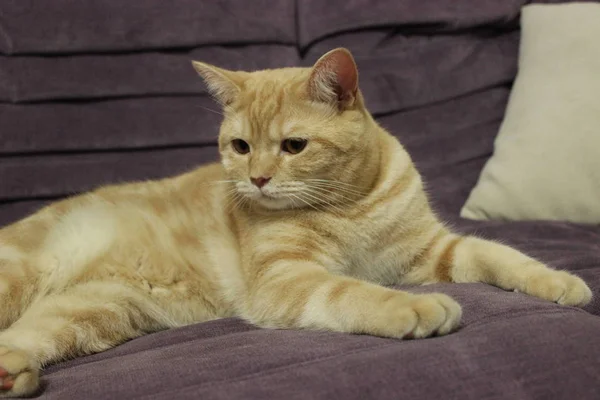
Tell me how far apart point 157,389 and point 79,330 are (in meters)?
0.46

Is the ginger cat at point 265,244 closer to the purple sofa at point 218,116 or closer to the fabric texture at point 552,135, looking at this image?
the purple sofa at point 218,116

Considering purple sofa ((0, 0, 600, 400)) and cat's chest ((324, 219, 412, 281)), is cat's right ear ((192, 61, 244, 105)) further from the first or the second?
purple sofa ((0, 0, 600, 400))

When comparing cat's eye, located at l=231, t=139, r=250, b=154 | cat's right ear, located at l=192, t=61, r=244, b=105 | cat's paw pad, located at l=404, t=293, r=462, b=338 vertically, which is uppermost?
cat's right ear, located at l=192, t=61, r=244, b=105

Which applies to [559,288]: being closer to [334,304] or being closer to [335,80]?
[334,304]

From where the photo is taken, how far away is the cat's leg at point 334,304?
1.24 m

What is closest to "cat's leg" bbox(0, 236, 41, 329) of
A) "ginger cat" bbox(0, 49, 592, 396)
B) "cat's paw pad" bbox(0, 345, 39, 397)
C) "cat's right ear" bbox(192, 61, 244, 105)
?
"ginger cat" bbox(0, 49, 592, 396)

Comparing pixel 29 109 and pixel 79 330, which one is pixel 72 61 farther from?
pixel 79 330

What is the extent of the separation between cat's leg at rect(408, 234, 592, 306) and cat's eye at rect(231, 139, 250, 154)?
1.81ft

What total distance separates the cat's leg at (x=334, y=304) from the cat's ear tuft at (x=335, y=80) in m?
0.39

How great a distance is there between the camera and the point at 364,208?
66.2 inches

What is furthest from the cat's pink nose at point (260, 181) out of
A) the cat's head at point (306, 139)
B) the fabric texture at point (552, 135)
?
the fabric texture at point (552, 135)

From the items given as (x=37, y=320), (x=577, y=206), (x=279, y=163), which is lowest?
(x=577, y=206)

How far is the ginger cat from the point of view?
150 cm

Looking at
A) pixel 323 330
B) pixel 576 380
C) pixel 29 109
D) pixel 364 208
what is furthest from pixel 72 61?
pixel 576 380
